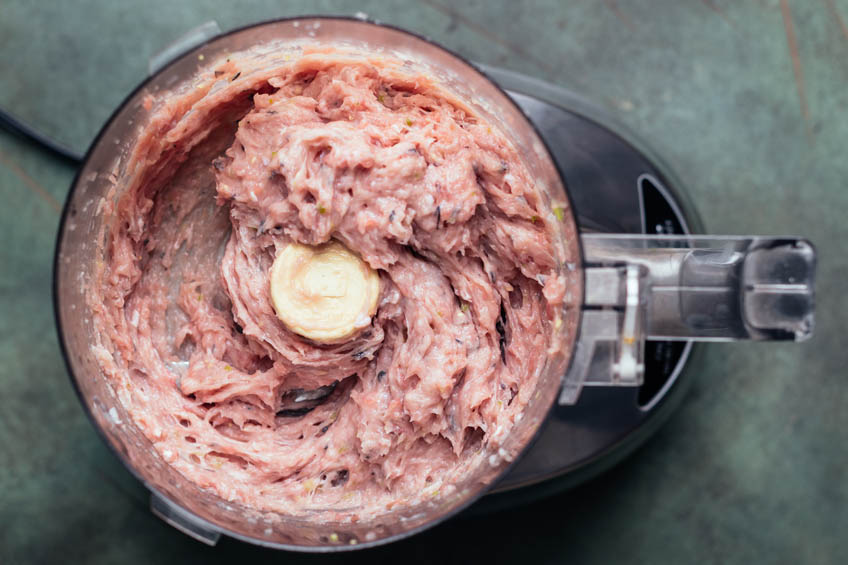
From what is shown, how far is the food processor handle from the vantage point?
1072 millimetres

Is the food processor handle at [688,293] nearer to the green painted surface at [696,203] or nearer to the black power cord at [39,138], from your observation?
the green painted surface at [696,203]

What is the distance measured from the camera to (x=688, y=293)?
1.10 metres

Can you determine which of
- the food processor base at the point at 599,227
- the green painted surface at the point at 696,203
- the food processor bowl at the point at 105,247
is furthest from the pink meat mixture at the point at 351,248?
the green painted surface at the point at 696,203

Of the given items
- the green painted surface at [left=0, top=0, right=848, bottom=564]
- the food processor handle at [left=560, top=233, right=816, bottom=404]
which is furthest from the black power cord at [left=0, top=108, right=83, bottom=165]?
the food processor handle at [left=560, top=233, right=816, bottom=404]

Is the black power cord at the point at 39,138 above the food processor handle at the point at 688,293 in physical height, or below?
above

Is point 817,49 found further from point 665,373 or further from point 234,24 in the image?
point 234,24

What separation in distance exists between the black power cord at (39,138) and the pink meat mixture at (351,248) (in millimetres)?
449

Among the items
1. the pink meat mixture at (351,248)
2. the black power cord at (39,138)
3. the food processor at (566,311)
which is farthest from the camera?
the black power cord at (39,138)

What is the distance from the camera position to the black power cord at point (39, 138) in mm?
1596

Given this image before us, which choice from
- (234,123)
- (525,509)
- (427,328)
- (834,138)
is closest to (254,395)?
(427,328)

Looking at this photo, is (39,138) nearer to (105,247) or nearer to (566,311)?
(105,247)

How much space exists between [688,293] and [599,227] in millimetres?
245

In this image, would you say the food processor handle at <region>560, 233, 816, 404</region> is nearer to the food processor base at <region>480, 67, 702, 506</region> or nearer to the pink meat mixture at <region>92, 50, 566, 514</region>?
the pink meat mixture at <region>92, 50, 566, 514</region>

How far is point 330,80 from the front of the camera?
1.22m
